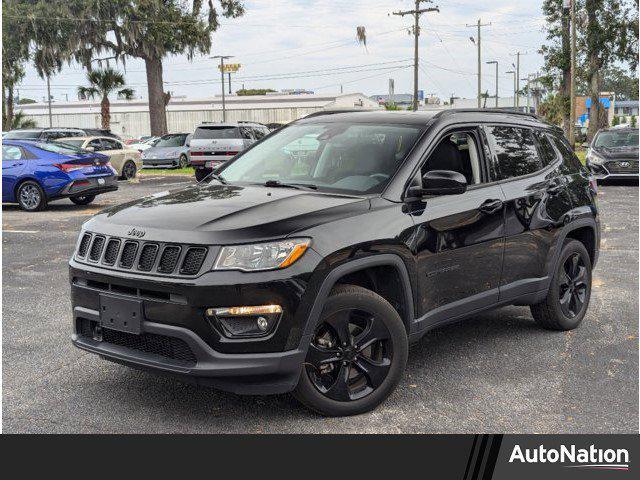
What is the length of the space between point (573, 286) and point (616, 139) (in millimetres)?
17472

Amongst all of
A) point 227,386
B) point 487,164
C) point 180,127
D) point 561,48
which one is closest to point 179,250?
point 227,386

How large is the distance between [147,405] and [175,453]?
0.76 metres

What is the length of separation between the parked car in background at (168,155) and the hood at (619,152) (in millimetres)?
16684

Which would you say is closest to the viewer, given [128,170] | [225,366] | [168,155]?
[225,366]

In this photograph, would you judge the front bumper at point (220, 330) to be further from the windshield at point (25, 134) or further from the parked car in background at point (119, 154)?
the windshield at point (25, 134)

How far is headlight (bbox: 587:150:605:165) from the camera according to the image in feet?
71.3

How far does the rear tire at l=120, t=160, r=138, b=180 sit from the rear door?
69.2ft

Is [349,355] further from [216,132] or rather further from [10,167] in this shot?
[216,132]

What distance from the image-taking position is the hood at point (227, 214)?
4.21 meters

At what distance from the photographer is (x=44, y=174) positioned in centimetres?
1628

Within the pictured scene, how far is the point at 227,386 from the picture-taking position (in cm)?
420

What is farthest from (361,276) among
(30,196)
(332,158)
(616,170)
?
(616,170)

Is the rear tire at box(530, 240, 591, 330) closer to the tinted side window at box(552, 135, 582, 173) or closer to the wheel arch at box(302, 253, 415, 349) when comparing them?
the tinted side window at box(552, 135, 582, 173)

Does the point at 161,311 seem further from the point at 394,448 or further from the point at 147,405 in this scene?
the point at 394,448
